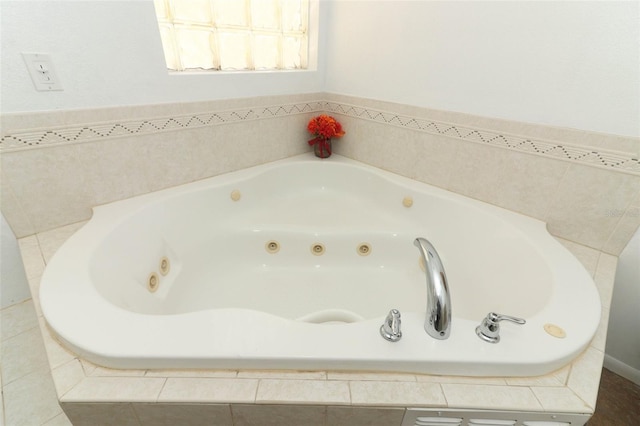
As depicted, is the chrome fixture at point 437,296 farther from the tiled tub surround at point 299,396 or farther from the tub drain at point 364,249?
the tub drain at point 364,249

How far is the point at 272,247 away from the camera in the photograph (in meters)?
1.59

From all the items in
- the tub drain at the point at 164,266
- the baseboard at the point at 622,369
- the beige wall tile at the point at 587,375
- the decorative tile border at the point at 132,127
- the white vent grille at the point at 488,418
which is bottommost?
the baseboard at the point at 622,369

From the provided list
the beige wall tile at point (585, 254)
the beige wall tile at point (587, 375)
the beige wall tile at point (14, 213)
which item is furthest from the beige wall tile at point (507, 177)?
the beige wall tile at point (14, 213)

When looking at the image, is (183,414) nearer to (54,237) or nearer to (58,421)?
(58,421)

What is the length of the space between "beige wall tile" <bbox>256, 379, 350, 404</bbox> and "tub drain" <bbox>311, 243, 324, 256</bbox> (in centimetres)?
90

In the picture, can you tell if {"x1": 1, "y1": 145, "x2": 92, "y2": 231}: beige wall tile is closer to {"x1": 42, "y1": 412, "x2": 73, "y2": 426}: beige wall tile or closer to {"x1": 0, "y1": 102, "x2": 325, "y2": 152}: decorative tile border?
{"x1": 0, "y1": 102, "x2": 325, "y2": 152}: decorative tile border

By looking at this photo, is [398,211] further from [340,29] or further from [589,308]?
[340,29]

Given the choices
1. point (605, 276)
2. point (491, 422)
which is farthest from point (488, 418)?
point (605, 276)

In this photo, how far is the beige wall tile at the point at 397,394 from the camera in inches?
25.3

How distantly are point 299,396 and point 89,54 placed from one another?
1.33 meters

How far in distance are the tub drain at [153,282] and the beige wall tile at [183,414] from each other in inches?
24.9

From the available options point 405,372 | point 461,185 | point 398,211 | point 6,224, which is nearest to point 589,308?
point 405,372

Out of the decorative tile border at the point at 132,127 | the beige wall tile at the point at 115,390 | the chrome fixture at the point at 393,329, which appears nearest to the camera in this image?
the beige wall tile at the point at 115,390

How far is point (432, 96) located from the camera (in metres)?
1.41
